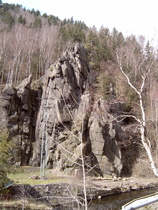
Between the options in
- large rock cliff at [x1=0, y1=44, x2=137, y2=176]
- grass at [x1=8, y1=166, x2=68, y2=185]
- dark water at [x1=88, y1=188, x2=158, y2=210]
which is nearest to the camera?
dark water at [x1=88, y1=188, x2=158, y2=210]

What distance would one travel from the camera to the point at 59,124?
27906mm

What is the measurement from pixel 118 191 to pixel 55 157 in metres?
9.79

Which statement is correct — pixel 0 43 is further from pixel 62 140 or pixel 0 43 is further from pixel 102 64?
pixel 62 140

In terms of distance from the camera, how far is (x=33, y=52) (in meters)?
43.1

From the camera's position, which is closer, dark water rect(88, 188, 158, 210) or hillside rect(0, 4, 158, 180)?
dark water rect(88, 188, 158, 210)

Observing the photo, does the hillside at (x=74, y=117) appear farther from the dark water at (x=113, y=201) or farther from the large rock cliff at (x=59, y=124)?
the dark water at (x=113, y=201)

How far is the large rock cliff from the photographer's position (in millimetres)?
25359

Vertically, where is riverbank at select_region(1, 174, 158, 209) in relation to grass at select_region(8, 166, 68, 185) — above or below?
below

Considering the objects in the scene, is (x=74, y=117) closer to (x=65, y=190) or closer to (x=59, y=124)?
(x=59, y=124)

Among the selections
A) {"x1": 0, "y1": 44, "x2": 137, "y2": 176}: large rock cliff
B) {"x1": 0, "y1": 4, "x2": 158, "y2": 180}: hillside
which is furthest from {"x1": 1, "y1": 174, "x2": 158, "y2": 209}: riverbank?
{"x1": 0, "y1": 44, "x2": 137, "y2": 176}: large rock cliff

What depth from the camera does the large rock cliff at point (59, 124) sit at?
25359 mm

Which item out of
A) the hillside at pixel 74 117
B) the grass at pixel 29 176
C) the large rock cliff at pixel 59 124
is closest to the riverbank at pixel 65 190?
the grass at pixel 29 176

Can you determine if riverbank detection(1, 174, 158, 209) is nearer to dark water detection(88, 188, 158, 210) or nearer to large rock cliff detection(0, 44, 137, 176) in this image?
dark water detection(88, 188, 158, 210)

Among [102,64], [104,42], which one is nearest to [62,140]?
[102,64]
